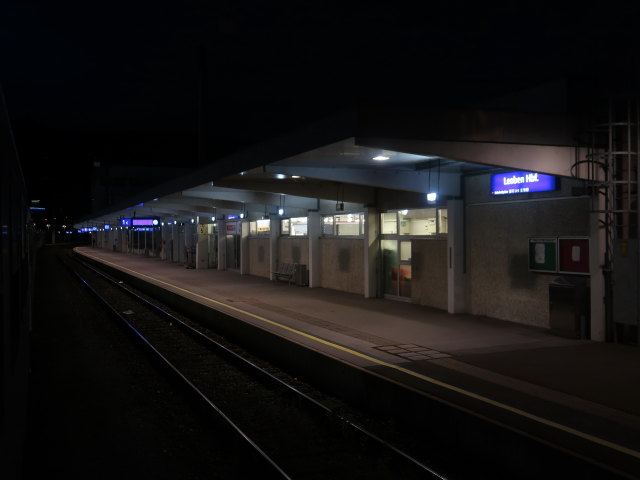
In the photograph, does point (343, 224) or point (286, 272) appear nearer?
point (343, 224)

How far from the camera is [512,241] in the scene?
36.4 ft

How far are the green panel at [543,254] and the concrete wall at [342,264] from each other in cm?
640

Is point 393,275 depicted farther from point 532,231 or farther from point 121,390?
point 121,390

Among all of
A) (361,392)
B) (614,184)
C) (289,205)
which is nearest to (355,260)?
(289,205)

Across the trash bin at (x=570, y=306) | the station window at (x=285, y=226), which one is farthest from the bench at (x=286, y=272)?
the trash bin at (x=570, y=306)

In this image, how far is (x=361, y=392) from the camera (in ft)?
23.6

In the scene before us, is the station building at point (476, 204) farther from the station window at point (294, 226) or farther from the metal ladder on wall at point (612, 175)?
the station window at point (294, 226)

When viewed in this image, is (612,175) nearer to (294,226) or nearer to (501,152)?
(501,152)

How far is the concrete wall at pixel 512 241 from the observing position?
32.9 feet

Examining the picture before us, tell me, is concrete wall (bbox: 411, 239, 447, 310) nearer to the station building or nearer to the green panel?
the station building

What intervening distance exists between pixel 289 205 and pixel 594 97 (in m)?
11.1

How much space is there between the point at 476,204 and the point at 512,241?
1268 mm

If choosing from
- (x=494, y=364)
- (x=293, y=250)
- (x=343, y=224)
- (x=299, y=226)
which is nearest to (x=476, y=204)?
(x=494, y=364)

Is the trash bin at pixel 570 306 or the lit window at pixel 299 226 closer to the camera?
the trash bin at pixel 570 306
